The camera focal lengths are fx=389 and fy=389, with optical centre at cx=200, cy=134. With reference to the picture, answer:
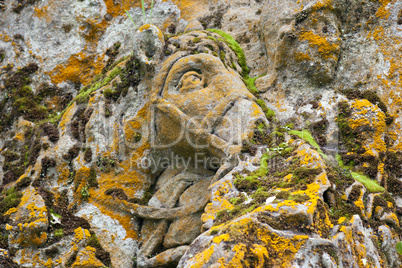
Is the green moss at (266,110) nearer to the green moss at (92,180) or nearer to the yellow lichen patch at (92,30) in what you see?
the green moss at (92,180)

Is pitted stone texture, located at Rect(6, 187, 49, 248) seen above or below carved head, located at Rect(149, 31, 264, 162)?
below

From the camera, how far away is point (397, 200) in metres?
5.10

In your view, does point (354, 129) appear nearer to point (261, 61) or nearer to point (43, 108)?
point (261, 61)

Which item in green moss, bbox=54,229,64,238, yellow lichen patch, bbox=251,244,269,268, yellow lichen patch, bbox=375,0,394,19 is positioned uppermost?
yellow lichen patch, bbox=375,0,394,19

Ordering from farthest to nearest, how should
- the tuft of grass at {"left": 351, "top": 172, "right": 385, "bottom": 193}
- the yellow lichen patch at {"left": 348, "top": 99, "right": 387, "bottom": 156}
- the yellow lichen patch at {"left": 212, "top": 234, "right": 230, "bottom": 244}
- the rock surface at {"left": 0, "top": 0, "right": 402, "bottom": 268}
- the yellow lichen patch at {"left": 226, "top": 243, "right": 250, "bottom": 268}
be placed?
1. the yellow lichen patch at {"left": 348, "top": 99, "right": 387, "bottom": 156}
2. the tuft of grass at {"left": 351, "top": 172, "right": 385, "bottom": 193}
3. the rock surface at {"left": 0, "top": 0, "right": 402, "bottom": 268}
4. the yellow lichen patch at {"left": 212, "top": 234, "right": 230, "bottom": 244}
5. the yellow lichen patch at {"left": 226, "top": 243, "right": 250, "bottom": 268}

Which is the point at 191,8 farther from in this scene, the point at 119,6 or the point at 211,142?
the point at 211,142

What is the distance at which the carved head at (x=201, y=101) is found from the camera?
545 cm

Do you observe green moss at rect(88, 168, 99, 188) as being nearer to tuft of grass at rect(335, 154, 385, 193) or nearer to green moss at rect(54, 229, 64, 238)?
green moss at rect(54, 229, 64, 238)

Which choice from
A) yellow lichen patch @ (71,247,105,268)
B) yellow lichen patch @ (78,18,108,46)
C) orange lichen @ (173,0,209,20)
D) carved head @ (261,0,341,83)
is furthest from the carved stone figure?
yellow lichen patch @ (78,18,108,46)

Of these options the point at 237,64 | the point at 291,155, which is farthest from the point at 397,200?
the point at 237,64

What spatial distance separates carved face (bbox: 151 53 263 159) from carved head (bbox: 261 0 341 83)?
3.00 feet

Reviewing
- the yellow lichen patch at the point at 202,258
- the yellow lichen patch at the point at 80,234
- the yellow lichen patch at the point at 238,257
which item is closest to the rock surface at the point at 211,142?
the yellow lichen patch at the point at 80,234

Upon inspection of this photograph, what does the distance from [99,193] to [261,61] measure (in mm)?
3675

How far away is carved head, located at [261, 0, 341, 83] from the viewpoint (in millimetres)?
6109
